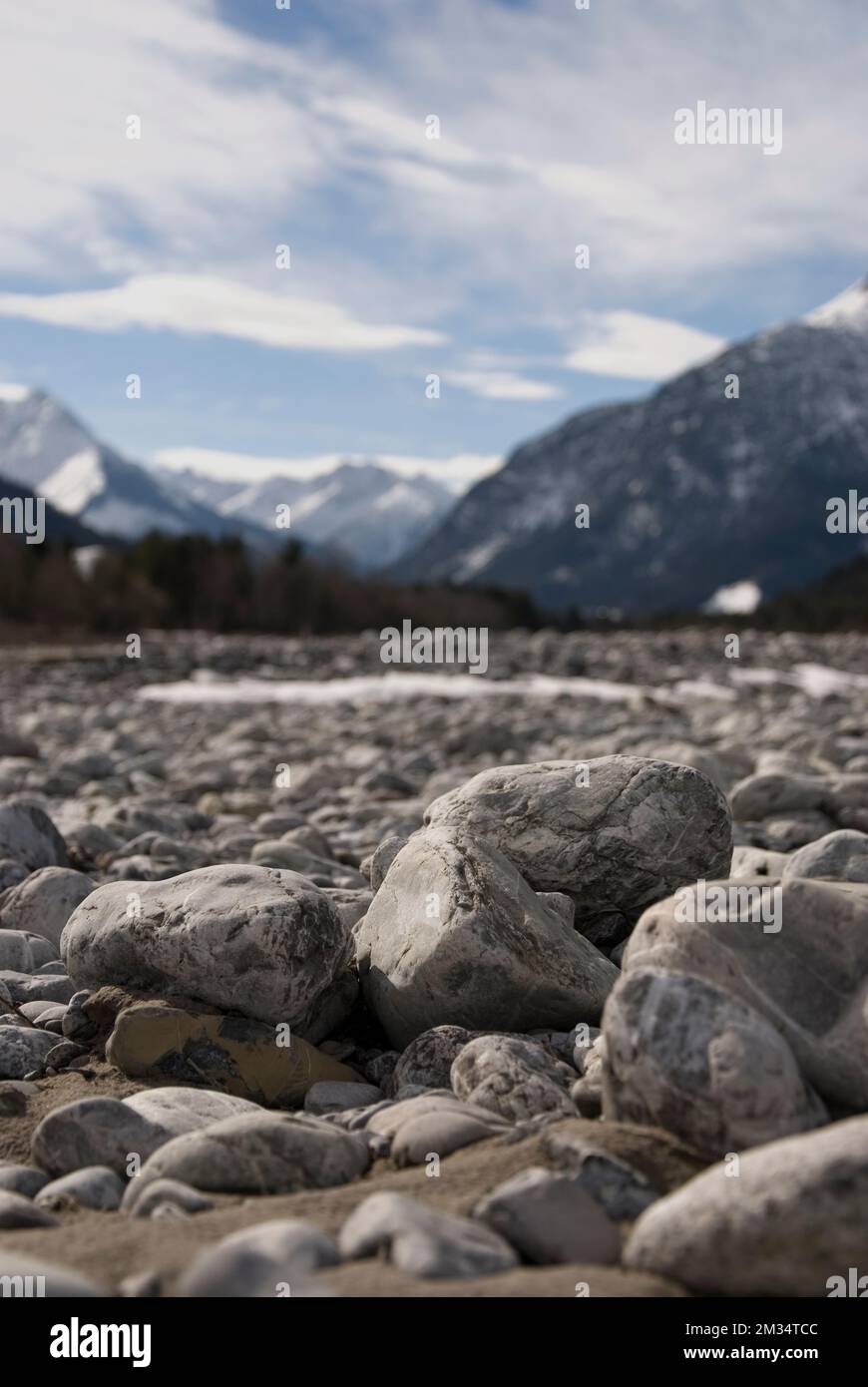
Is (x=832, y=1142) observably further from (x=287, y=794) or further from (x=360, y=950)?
(x=287, y=794)

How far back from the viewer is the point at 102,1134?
10.4 feet

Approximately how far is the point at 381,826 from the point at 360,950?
324cm

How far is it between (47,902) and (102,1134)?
2304 millimetres

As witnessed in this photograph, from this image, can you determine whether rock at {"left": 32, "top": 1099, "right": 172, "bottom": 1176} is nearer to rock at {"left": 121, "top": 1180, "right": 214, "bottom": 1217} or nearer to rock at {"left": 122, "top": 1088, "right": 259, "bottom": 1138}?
rock at {"left": 122, "top": 1088, "right": 259, "bottom": 1138}

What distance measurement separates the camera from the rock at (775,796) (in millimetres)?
7633

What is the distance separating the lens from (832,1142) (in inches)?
91.0

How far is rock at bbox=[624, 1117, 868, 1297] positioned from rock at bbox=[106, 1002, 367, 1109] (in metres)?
1.61

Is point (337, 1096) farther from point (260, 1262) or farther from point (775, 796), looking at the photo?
point (775, 796)

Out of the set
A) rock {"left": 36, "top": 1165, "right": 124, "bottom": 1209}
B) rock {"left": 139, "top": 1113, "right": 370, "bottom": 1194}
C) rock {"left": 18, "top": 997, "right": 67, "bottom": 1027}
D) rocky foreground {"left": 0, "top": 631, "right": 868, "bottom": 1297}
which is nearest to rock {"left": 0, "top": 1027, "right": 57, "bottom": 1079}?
rocky foreground {"left": 0, "top": 631, "right": 868, "bottom": 1297}

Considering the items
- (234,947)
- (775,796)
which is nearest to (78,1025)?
(234,947)

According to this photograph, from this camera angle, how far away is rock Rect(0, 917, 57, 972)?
4906 millimetres

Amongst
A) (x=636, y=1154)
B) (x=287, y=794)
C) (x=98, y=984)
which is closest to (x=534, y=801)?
(x=98, y=984)

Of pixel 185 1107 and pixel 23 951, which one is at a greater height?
pixel 23 951
